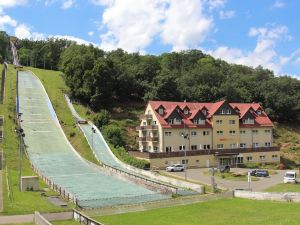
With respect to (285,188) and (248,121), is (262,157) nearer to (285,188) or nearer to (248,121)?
(248,121)

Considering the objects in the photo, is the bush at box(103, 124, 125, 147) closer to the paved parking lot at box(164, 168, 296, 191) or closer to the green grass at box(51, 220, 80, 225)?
the paved parking lot at box(164, 168, 296, 191)

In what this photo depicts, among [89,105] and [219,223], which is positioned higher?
Result: [89,105]

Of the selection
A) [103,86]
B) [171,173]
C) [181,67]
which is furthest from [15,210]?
[181,67]

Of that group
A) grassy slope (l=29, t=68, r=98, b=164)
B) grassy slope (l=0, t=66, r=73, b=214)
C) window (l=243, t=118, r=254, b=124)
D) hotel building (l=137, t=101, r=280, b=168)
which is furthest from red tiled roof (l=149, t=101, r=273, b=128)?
grassy slope (l=0, t=66, r=73, b=214)

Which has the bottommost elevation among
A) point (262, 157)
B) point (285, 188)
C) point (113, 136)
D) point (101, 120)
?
point (285, 188)

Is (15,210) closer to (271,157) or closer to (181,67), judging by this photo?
(271,157)

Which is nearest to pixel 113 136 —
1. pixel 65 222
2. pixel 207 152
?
pixel 207 152
